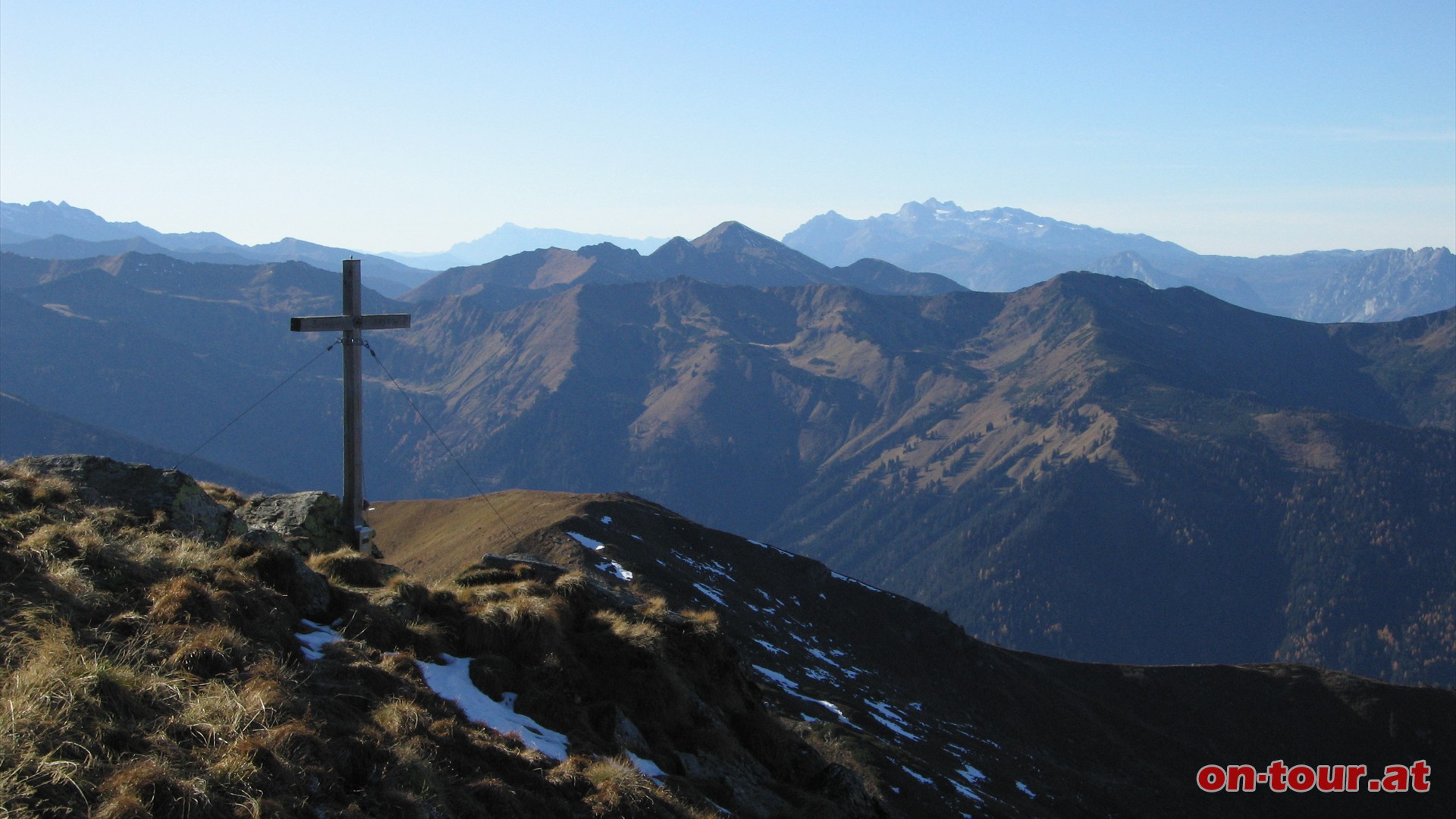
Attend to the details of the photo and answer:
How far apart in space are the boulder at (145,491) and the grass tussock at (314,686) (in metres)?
0.57

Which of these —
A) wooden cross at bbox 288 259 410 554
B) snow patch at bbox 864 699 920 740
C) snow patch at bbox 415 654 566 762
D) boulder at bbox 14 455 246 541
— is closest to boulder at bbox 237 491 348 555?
wooden cross at bbox 288 259 410 554

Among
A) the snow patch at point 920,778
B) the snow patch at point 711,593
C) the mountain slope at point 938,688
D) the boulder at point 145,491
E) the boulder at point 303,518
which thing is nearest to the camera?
the boulder at point 145,491

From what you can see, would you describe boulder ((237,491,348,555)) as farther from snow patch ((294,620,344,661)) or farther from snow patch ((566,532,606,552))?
snow patch ((566,532,606,552))

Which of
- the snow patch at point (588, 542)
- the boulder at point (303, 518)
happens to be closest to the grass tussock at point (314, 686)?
the boulder at point (303, 518)

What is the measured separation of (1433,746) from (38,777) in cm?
11783

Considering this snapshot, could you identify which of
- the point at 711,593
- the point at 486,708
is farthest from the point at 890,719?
the point at 486,708

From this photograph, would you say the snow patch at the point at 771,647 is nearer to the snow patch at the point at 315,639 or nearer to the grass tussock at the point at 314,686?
the grass tussock at the point at 314,686

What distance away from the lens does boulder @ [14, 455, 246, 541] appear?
55.0 feet

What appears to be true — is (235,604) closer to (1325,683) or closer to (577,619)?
(577,619)

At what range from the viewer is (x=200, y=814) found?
8.10 metres

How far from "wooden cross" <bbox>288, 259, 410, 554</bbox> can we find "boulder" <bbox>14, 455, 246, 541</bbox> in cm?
316

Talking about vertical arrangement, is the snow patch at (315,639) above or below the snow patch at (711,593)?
above

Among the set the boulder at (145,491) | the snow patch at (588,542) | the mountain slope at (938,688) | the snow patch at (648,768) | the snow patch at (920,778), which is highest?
the boulder at (145,491)

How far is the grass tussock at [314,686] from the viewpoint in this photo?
8.62 m
